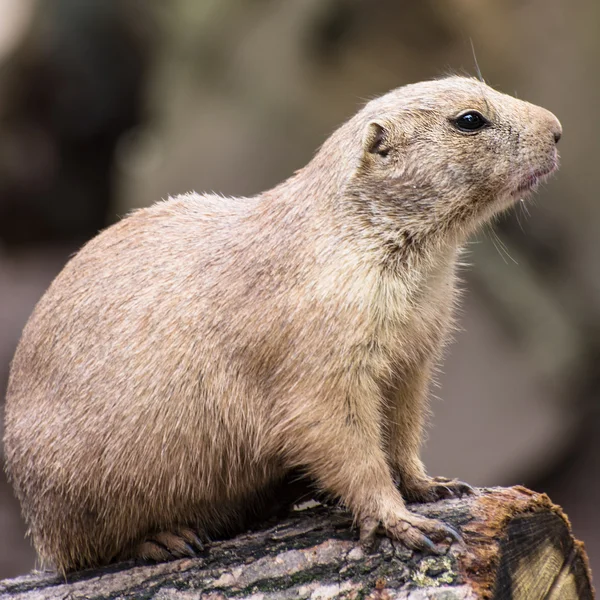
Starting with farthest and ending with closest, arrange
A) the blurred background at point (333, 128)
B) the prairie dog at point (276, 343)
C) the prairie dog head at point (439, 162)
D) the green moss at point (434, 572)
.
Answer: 1. the blurred background at point (333, 128)
2. the prairie dog head at point (439, 162)
3. the prairie dog at point (276, 343)
4. the green moss at point (434, 572)

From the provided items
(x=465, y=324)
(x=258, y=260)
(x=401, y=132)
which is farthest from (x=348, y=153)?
(x=465, y=324)

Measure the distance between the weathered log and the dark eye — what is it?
1.61m

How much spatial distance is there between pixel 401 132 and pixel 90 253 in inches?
63.4

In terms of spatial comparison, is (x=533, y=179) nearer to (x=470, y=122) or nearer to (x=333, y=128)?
(x=470, y=122)

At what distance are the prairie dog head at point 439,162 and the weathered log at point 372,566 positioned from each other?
49.2 inches

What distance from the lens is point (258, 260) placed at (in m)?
3.82

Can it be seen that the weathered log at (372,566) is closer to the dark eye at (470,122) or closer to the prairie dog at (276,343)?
the prairie dog at (276,343)

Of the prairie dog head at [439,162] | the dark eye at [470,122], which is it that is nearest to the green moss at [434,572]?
the prairie dog head at [439,162]

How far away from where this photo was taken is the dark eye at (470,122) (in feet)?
12.6

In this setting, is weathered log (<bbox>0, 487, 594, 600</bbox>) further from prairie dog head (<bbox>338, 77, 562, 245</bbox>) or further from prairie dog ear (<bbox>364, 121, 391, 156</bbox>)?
prairie dog ear (<bbox>364, 121, 391, 156</bbox>)

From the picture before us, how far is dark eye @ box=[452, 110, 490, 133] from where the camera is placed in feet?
12.6

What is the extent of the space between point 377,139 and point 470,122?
1.38ft

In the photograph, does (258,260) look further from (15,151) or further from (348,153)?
(15,151)

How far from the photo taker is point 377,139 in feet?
12.7
